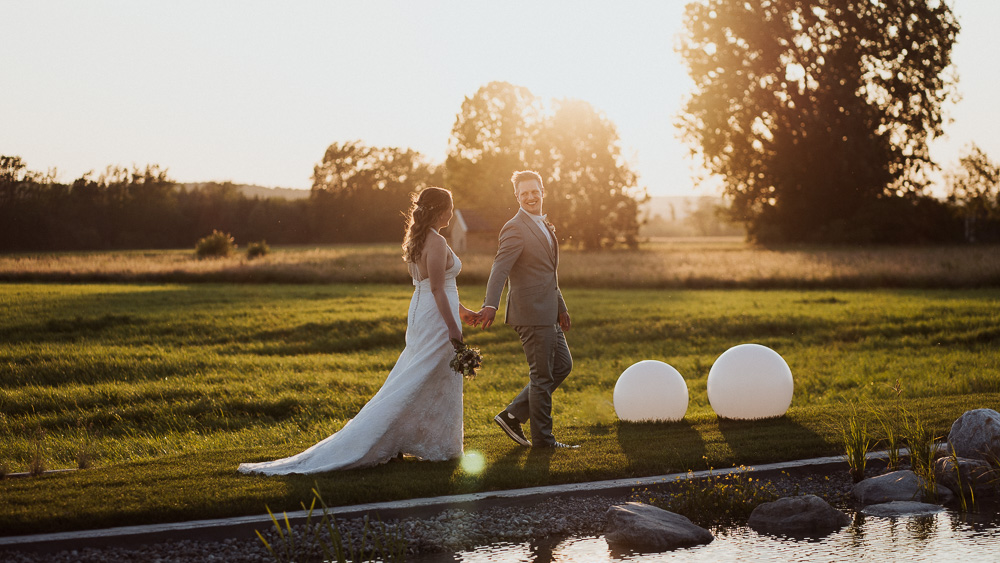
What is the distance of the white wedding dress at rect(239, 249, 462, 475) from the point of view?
24.6ft

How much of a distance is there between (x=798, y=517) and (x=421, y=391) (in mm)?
3143

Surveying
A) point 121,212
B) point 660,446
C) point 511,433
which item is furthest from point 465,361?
point 121,212

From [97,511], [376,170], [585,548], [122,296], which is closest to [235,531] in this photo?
[97,511]

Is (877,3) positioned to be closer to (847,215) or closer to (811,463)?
(847,215)

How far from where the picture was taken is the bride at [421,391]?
750cm

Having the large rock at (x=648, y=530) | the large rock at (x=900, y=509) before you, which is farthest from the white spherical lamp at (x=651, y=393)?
the large rock at (x=648, y=530)

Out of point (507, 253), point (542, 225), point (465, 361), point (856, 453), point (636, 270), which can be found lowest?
point (856, 453)

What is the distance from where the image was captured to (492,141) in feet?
239

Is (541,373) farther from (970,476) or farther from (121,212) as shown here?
(121,212)

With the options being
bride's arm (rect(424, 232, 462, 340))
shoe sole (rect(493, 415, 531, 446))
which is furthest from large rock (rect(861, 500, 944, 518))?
bride's arm (rect(424, 232, 462, 340))

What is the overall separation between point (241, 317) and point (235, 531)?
54.0ft

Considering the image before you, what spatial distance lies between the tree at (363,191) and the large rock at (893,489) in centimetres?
6592

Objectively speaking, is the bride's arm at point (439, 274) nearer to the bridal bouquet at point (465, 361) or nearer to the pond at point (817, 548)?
the bridal bouquet at point (465, 361)

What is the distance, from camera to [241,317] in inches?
859
